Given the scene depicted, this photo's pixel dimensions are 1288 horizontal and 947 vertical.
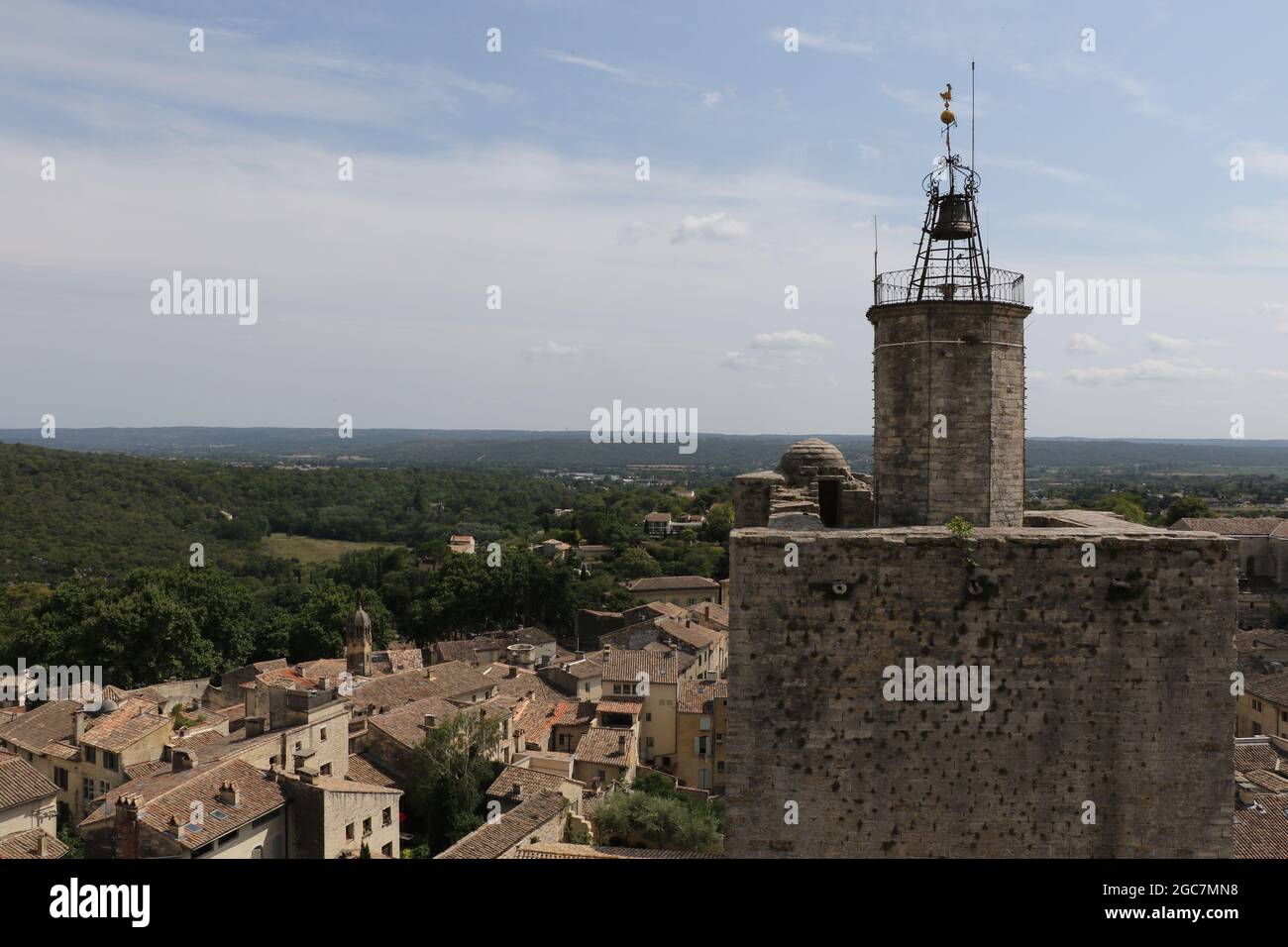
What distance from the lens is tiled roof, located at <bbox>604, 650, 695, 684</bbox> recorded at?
47.0 metres

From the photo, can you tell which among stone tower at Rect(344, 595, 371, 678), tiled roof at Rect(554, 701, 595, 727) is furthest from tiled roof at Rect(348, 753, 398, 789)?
stone tower at Rect(344, 595, 371, 678)

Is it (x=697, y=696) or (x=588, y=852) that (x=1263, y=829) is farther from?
(x=697, y=696)

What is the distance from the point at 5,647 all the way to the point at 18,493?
61938mm

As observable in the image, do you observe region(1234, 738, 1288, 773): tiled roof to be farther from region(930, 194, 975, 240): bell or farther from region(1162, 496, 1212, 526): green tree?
region(1162, 496, 1212, 526): green tree

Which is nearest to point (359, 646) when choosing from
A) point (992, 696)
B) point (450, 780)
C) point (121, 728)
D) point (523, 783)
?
point (121, 728)

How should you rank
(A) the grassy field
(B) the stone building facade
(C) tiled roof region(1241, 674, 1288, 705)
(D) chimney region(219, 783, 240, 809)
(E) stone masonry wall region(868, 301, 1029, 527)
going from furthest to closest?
(A) the grassy field
(C) tiled roof region(1241, 674, 1288, 705)
(D) chimney region(219, 783, 240, 809)
(E) stone masonry wall region(868, 301, 1029, 527)
(B) the stone building facade

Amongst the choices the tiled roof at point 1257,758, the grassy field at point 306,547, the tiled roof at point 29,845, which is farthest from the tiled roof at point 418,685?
the grassy field at point 306,547

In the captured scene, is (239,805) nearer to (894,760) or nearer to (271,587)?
(894,760)

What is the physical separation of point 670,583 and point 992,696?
7750 cm

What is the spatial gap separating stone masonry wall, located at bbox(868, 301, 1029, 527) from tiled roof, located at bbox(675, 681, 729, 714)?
31730 mm

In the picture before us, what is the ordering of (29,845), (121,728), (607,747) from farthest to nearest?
(607,747) → (121,728) → (29,845)

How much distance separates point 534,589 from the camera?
79250 millimetres

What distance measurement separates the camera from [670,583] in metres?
87.6
